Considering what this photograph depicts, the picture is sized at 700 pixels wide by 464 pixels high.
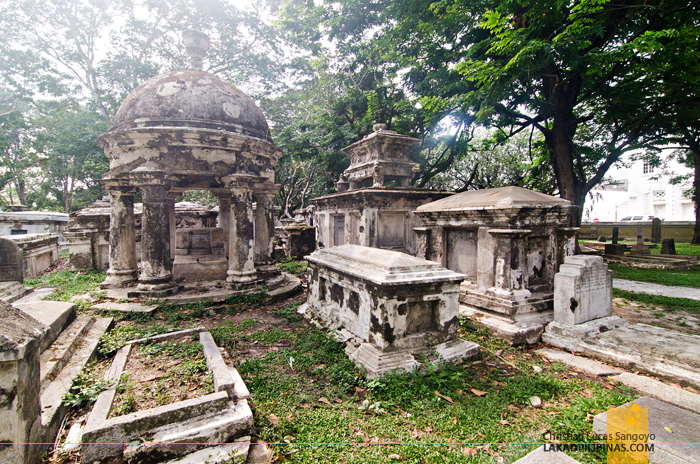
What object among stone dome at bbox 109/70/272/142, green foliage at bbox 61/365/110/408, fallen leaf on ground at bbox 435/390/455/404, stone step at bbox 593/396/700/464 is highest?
stone dome at bbox 109/70/272/142

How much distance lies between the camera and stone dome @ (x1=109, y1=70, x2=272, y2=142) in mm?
6398

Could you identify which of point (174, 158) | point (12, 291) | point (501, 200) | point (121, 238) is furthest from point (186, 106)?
point (501, 200)

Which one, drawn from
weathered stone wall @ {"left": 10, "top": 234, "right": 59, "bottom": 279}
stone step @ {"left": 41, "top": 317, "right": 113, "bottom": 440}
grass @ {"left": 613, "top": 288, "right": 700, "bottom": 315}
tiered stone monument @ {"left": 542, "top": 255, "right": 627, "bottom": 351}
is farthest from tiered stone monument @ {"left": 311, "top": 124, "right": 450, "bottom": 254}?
weathered stone wall @ {"left": 10, "top": 234, "right": 59, "bottom": 279}

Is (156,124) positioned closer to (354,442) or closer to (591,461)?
(354,442)

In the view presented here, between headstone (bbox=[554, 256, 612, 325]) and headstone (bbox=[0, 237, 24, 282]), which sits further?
headstone (bbox=[0, 237, 24, 282])

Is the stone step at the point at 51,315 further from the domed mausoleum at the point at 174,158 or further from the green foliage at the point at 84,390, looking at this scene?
the domed mausoleum at the point at 174,158

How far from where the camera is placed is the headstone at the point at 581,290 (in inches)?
186

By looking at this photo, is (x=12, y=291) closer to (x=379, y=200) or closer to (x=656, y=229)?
(x=379, y=200)

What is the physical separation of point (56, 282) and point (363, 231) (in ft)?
26.1

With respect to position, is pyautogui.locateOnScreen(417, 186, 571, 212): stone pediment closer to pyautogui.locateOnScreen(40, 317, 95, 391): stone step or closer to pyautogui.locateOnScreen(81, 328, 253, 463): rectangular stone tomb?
pyautogui.locateOnScreen(81, 328, 253, 463): rectangular stone tomb

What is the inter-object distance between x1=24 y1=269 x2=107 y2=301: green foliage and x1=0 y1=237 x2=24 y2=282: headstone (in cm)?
78

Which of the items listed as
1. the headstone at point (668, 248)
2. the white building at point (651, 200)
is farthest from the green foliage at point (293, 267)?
the white building at point (651, 200)

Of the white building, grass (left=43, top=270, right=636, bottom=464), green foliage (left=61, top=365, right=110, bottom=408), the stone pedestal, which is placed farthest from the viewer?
the white building

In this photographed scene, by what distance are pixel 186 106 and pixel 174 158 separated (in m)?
1.13
